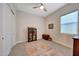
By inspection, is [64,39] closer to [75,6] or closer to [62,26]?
[62,26]

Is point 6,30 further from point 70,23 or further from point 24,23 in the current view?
point 24,23

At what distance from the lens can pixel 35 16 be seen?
811 centimetres

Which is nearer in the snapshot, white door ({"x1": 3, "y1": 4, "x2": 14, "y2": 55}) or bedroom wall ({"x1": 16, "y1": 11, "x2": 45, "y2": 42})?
white door ({"x1": 3, "y1": 4, "x2": 14, "y2": 55})

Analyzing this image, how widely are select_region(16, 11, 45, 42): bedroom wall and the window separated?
294 centimetres

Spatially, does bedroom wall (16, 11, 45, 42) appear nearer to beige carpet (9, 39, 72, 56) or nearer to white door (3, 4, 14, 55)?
beige carpet (9, 39, 72, 56)

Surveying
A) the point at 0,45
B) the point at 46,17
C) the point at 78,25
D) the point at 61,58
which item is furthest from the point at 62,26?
the point at 61,58

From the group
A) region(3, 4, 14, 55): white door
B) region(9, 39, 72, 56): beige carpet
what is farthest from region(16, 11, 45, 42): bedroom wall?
region(3, 4, 14, 55): white door

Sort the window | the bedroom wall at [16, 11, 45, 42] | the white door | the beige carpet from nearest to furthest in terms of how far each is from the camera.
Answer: the white door, the beige carpet, the window, the bedroom wall at [16, 11, 45, 42]

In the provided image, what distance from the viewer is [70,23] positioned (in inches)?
193

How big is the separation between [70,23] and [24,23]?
12.2 ft

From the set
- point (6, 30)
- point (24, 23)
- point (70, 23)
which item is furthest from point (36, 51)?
point (24, 23)

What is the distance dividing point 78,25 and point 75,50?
234cm

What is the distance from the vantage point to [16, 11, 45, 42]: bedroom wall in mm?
6636

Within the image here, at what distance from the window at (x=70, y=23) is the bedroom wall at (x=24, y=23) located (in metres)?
2.94
